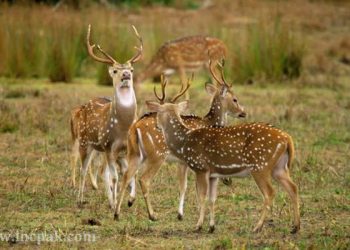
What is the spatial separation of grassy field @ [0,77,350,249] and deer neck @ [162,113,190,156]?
674 millimetres

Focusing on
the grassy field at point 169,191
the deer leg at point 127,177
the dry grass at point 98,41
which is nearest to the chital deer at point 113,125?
the grassy field at point 169,191

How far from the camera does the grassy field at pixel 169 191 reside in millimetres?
9422

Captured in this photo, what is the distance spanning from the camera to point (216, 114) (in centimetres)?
1134

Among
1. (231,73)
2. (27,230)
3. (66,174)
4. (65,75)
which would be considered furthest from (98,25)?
(27,230)

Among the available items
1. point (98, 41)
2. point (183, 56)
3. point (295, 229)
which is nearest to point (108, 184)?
point (295, 229)

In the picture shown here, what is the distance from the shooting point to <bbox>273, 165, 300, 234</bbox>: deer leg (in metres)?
9.56

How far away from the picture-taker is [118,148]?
10.7 metres

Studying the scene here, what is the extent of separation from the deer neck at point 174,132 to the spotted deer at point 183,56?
8.33 m

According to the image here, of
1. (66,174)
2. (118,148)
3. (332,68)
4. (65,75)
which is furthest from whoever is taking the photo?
(332,68)

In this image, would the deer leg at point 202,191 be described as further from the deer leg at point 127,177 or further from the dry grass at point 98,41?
the dry grass at point 98,41

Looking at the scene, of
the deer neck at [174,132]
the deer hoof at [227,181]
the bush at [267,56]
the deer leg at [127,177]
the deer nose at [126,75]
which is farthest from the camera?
the bush at [267,56]

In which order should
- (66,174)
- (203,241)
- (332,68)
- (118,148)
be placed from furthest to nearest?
(332,68) → (66,174) → (118,148) → (203,241)

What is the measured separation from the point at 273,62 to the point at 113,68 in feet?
28.3

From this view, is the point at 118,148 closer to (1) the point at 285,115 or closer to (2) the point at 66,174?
(2) the point at 66,174
